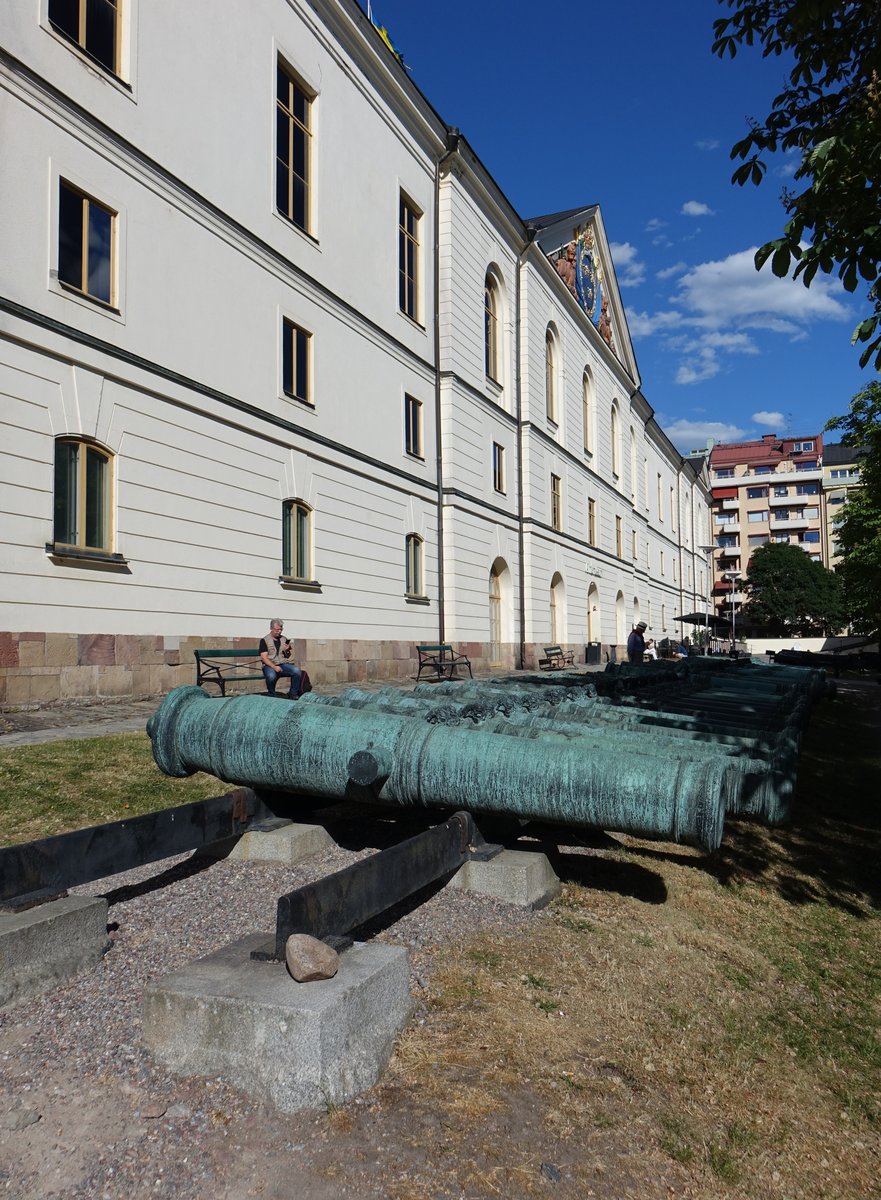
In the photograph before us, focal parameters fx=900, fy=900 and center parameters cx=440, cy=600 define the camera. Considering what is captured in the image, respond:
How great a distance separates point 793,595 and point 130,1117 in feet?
262

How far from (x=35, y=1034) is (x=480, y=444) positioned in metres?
23.7

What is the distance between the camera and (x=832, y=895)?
4.37 m

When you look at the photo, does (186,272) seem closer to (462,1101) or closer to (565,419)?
(462,1101)

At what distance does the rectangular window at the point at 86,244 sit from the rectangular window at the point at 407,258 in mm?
9822

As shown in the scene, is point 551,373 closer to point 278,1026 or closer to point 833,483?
point 278,1026

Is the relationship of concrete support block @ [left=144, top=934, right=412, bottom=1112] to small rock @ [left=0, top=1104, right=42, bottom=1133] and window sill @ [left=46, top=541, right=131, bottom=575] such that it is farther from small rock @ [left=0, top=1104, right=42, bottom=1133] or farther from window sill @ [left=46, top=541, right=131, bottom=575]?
window sill @ [left=46, top=541, right=131, bottom=575]

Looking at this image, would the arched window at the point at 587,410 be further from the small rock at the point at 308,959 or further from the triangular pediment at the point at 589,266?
the small rock at the point at 308,959

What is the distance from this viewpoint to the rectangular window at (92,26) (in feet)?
39.1

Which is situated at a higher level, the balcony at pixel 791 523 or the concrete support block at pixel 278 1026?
the balcony at pixel 791 523

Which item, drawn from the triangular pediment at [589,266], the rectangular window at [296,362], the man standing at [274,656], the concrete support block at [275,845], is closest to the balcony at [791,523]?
the triangular pediment at [589,266]

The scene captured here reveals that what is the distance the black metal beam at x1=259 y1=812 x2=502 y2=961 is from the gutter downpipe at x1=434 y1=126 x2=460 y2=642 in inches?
759

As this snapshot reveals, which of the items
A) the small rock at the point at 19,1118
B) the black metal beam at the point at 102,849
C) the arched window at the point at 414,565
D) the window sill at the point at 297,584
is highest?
the arched window at the point at 414,565

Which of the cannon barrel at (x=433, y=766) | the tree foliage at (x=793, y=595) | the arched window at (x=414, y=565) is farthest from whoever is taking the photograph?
the tree foliage at (x=793, y=595)

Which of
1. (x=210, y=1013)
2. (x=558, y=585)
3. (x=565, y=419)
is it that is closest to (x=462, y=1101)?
(x=210, y=1013)
